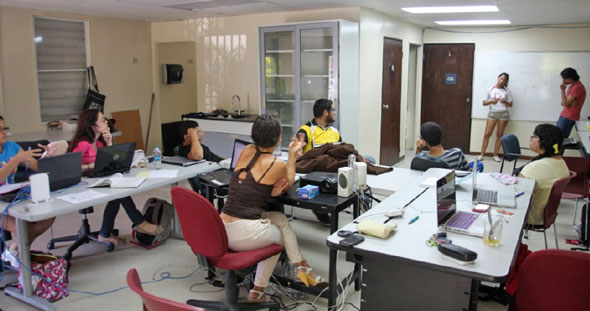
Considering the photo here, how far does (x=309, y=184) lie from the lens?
3.19 meters

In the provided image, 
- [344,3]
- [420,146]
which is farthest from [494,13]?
[420,146]

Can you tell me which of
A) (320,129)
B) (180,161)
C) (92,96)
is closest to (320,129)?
(320,129)

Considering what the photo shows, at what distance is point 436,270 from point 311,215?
9.66 feet

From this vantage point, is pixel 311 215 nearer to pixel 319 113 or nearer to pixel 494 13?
pixel 319 113

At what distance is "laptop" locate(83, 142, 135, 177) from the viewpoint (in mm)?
3596

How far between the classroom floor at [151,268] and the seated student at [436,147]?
1099 mm

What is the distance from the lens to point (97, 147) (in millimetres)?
3979

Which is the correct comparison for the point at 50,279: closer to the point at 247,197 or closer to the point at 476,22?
the point at 247,197

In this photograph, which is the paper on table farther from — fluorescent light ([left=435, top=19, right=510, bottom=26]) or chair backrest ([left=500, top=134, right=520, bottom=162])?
fluorescent light ([left=435, top=19, right=510, bottom=26])

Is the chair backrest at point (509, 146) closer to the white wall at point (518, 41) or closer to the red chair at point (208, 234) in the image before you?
the white wall at point (518, 41)

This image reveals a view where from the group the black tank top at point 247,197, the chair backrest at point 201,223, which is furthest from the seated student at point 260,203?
the chair backrest at point 201,223

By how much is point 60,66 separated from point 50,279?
4322 millimetres

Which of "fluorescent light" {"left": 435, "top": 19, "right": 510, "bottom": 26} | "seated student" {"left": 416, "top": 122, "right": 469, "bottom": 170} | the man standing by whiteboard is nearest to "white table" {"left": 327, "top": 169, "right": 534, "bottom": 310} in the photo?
"seated student" {"left": 416, "top": 122, "right": 469, "bottom": 170}

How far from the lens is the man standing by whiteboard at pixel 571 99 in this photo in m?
6.80
